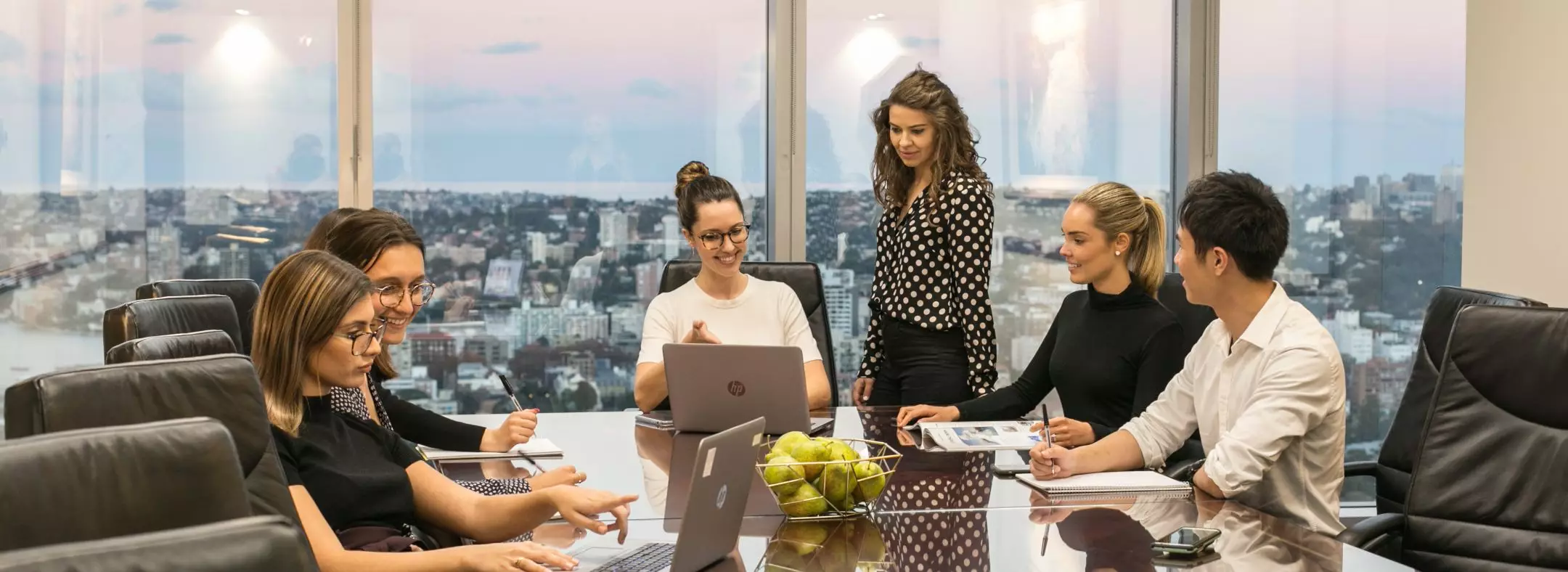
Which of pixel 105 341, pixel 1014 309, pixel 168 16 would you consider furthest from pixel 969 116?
pixel 105 341

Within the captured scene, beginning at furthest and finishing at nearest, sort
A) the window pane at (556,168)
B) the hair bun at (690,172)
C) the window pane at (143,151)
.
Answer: the window pane at (556,168), the window pane at (143,151), the hair bun at (690,172)

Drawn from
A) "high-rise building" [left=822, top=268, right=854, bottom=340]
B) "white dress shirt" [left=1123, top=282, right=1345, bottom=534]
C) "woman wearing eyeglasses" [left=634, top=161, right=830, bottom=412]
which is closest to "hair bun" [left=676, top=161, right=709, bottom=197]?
"woman wearing eyeglasses" [left=634, top=161, right=830, bottom=412]

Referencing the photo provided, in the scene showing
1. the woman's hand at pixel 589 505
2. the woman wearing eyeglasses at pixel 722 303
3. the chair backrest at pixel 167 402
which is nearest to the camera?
the chair backrest at pixel 167 402

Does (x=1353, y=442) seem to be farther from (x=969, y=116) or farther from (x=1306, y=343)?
(x=1306, y=343)

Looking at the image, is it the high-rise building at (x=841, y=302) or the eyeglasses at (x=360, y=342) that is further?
the high-rise building at (x=841, y=302)

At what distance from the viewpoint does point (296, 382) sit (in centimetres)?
195

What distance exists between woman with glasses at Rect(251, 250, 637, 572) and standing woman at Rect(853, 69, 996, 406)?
1847 mm

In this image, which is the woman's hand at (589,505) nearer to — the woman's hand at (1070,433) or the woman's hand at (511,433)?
the woman's hand at (511,433)

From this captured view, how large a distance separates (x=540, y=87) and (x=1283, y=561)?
3747 mm

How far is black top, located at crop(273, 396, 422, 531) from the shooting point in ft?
6.37

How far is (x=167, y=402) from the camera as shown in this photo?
1.60m

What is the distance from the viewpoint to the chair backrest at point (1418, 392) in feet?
9.78

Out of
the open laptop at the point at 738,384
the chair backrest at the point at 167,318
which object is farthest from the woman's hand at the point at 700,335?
the chair backrest at the point at 167,318

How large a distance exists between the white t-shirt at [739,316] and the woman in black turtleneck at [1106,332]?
→ 551 mm
